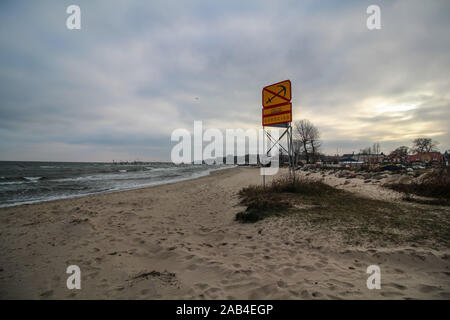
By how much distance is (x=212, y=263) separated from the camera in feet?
11.4

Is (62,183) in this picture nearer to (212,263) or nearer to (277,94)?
(277,94)

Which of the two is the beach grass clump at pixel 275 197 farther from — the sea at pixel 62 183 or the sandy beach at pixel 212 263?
the sea at pixel 62 183

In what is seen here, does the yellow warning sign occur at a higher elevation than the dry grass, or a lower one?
higher

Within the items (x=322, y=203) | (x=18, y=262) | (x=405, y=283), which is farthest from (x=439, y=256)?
(x=18, y=262)

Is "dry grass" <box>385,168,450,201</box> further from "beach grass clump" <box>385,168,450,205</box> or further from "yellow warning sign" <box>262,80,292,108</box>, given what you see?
"yellow warning sign" <box>262,80,292,108</box>

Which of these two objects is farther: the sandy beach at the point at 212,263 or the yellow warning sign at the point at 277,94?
the yellow warning sign at the point at 277,94

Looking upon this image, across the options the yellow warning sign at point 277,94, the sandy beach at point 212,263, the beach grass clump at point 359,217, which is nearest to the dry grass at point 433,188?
the beach grass clump at point 359,217

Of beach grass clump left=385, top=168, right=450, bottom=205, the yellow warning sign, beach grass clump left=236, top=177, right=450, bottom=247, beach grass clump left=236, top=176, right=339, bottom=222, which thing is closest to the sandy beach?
beach grass clump left=236, top=177, right=450, bottom=247

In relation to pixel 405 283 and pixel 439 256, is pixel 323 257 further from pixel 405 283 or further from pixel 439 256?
pixel 439 256

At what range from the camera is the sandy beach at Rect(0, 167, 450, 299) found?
261 centimetres

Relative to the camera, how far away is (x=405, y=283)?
2.59m

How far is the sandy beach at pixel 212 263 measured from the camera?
2.61 meters

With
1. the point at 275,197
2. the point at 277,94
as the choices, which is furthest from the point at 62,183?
the point at 277,94

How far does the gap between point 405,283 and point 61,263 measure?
5.93 meters
